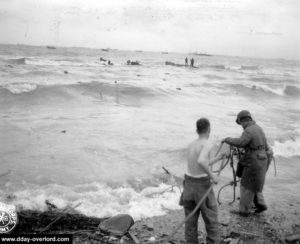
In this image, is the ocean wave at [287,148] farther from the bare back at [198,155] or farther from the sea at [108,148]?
the bare back at [198,155]

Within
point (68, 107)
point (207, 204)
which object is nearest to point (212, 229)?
point (207, 204)

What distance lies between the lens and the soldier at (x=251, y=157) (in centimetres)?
572

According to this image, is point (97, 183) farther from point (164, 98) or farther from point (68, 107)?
point (164, 98)

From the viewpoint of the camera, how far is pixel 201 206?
14.7 feet

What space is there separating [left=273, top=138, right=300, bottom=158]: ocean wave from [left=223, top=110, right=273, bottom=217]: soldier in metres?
5.18

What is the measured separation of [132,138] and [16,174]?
481 cm

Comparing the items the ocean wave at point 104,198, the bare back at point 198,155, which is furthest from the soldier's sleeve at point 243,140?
the ocean wave at point 104,198

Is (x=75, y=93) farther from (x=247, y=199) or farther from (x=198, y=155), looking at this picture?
(x=198, y=155)

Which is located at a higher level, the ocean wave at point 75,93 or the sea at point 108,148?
the ocean wave at point 75,93

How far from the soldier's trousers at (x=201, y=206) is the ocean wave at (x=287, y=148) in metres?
6.98

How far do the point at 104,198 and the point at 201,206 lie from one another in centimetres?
300

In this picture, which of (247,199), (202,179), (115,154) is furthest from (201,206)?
(115,154)

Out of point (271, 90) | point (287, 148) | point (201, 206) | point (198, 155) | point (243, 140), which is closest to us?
point (198, 155)

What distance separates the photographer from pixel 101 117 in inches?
607
